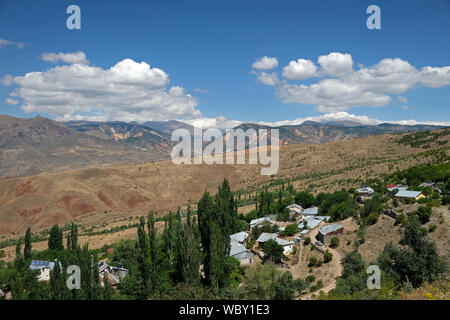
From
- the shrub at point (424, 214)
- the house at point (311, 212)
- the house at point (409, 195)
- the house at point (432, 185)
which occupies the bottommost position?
the house at point (311, 212)

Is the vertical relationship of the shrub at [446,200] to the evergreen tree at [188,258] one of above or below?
above

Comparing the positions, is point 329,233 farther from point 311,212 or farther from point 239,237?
point 311,212

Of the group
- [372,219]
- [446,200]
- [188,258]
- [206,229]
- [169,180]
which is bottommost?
[169,180]

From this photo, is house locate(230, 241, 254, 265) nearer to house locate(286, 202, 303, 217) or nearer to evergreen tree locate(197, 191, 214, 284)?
evergreen tree locate(197, 191, 214, 284)

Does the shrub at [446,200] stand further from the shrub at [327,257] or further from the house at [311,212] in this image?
the house at [311,212]

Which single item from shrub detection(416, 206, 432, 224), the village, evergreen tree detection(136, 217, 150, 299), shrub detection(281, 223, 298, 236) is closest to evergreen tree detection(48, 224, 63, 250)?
the village

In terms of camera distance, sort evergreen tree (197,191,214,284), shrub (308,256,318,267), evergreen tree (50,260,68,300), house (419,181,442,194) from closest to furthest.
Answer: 1. evergreen tree (50,260,68,300)
2. evergreen tree (197,191,214,284)
3. shrub (308,256,318,267)
4. house (419,181,442,194)

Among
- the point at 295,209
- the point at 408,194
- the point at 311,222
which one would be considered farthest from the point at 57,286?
the point at 408,194

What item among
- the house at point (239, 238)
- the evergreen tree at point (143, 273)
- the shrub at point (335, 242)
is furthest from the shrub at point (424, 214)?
the evergreen tree at point (143, 273)

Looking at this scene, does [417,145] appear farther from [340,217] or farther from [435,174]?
[340,217]

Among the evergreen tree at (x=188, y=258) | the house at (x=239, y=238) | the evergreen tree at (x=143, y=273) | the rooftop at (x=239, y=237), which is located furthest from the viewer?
the rooftop at (x=239, y=237)

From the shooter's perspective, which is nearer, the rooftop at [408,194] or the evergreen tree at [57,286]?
the evergreen tree at [57,286]

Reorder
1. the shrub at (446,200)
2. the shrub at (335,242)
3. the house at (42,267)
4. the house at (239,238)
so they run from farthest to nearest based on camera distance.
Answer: the house at (239,238)
the house at (42,267)
the shrub at (335,242)
the shrub at (446,200)
